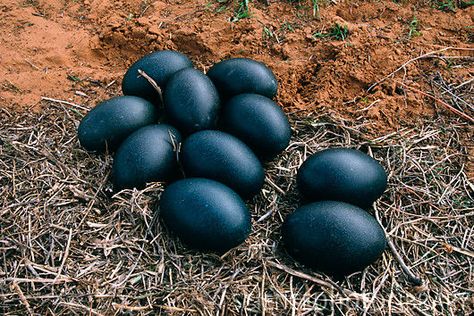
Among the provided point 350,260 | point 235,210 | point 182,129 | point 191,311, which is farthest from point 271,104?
point 191,311

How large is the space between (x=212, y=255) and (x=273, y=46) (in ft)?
6.13

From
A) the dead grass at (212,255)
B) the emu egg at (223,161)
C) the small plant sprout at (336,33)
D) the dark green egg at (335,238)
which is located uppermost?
the small plant sprout at (336,33)

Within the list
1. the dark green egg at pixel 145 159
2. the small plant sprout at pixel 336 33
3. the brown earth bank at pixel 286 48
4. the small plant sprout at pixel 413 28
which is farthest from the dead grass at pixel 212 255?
the small plant sprout at pixel 413 28

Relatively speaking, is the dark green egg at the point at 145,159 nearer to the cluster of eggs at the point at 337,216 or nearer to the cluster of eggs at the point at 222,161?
the cluster of eggs at the point at 222,161

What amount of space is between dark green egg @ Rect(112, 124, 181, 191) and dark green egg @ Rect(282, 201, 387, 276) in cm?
74

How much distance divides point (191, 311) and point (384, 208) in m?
1.20

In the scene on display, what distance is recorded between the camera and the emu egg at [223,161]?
9.14 ft

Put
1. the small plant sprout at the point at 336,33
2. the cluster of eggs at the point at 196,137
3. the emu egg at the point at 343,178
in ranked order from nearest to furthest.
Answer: the cluster of eggs at the point at 196,137
the emu egg at the point at 343,178
the small plant sprout at the point at 336,33

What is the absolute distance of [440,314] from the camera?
2559mm

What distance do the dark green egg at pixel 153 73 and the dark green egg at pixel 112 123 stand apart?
0.51ft

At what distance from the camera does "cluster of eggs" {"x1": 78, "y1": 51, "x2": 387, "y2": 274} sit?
257 cm

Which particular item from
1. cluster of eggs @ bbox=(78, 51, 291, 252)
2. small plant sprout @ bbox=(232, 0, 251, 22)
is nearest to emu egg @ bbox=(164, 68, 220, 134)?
cluster of eggs @ bbox=(78, 51, 291, 252)

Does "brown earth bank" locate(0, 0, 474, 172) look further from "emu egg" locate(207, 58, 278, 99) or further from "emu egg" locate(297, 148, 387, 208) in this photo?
"emu egg" locate(297, 148, 387, 208)

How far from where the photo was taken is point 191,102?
3.02 m
